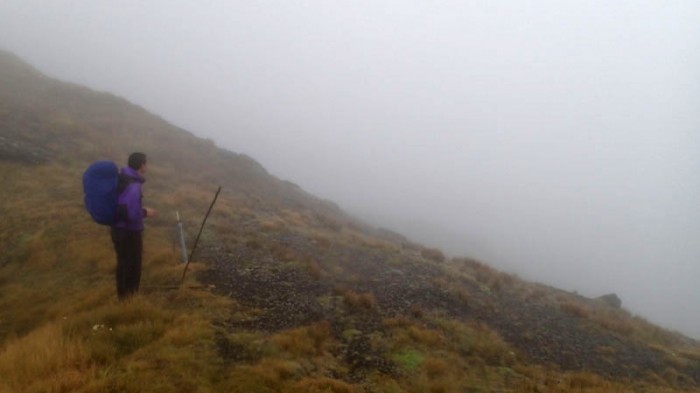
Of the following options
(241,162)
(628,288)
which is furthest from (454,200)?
(241,162)

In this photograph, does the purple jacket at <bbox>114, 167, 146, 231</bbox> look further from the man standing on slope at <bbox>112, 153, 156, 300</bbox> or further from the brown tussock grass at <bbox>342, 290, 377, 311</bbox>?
the brown tussock grass at <bbox>342, 290, 377, 311</bbox>

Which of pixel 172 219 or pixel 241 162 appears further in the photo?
pixel 241 162

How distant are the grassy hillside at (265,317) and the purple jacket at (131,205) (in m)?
1.65

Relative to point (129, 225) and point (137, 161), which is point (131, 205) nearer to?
point (129, 225)

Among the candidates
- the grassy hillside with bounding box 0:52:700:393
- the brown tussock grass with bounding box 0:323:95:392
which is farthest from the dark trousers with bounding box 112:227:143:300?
the brown tussock grass with bounding box 0:323:95:392

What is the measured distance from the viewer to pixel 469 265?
21531 mm

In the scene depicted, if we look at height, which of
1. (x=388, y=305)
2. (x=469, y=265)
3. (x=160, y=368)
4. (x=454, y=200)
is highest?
(x=454, y=200)

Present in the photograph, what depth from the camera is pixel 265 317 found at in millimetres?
10266

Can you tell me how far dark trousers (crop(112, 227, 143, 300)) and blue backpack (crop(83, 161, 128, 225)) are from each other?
0.46 meters

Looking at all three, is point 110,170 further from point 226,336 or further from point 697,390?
point 697,390

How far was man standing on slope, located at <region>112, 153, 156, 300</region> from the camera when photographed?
8555 mm

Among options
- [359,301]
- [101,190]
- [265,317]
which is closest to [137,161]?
[101,190]

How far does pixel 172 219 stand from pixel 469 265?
1324cm

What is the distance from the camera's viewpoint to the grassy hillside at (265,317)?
7.51m
